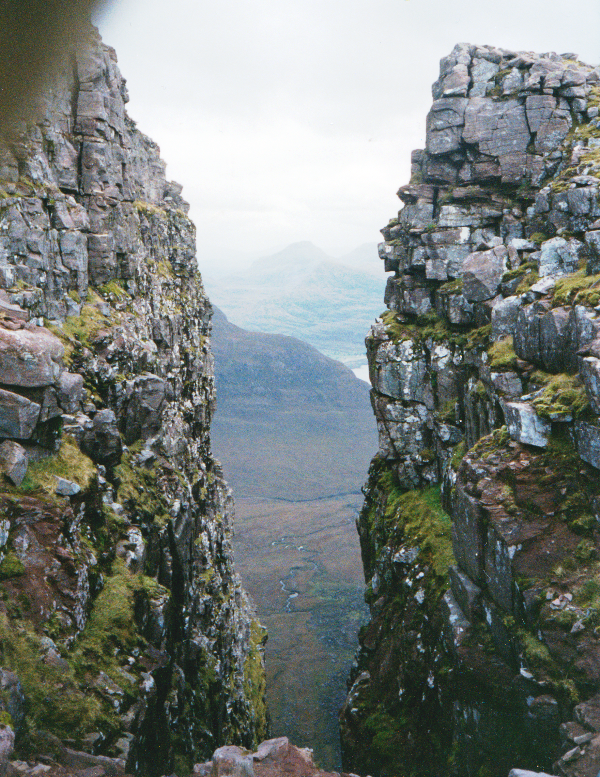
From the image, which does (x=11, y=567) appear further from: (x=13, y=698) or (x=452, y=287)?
(x=452, y=287)

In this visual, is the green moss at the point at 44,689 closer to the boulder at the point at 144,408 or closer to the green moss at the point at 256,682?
the boulder at the point at 144,408

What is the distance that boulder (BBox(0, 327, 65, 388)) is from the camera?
17938 mm

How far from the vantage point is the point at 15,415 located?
1770cm

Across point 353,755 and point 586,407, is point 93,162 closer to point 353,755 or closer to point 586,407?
point 586,407

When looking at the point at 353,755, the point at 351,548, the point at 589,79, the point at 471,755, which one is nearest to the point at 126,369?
the point at 471,755

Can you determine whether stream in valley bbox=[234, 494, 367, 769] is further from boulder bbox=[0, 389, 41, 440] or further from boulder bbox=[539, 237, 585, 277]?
boulder bbox=[539, 237, 585, 277]

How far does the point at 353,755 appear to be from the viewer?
99.3ft

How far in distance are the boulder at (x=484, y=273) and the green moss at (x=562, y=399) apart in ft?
38.0

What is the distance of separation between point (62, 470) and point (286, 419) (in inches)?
5866

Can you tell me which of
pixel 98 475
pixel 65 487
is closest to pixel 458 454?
pixel 98 475

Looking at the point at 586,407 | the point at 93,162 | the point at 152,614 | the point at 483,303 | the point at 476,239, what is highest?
the point at 93,162

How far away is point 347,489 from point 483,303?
353 ft

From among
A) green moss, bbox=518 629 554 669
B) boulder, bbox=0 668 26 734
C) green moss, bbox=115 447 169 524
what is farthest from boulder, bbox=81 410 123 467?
green moss, bbox=518 629 554 669

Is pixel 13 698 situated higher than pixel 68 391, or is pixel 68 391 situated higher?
pixel 68 391
